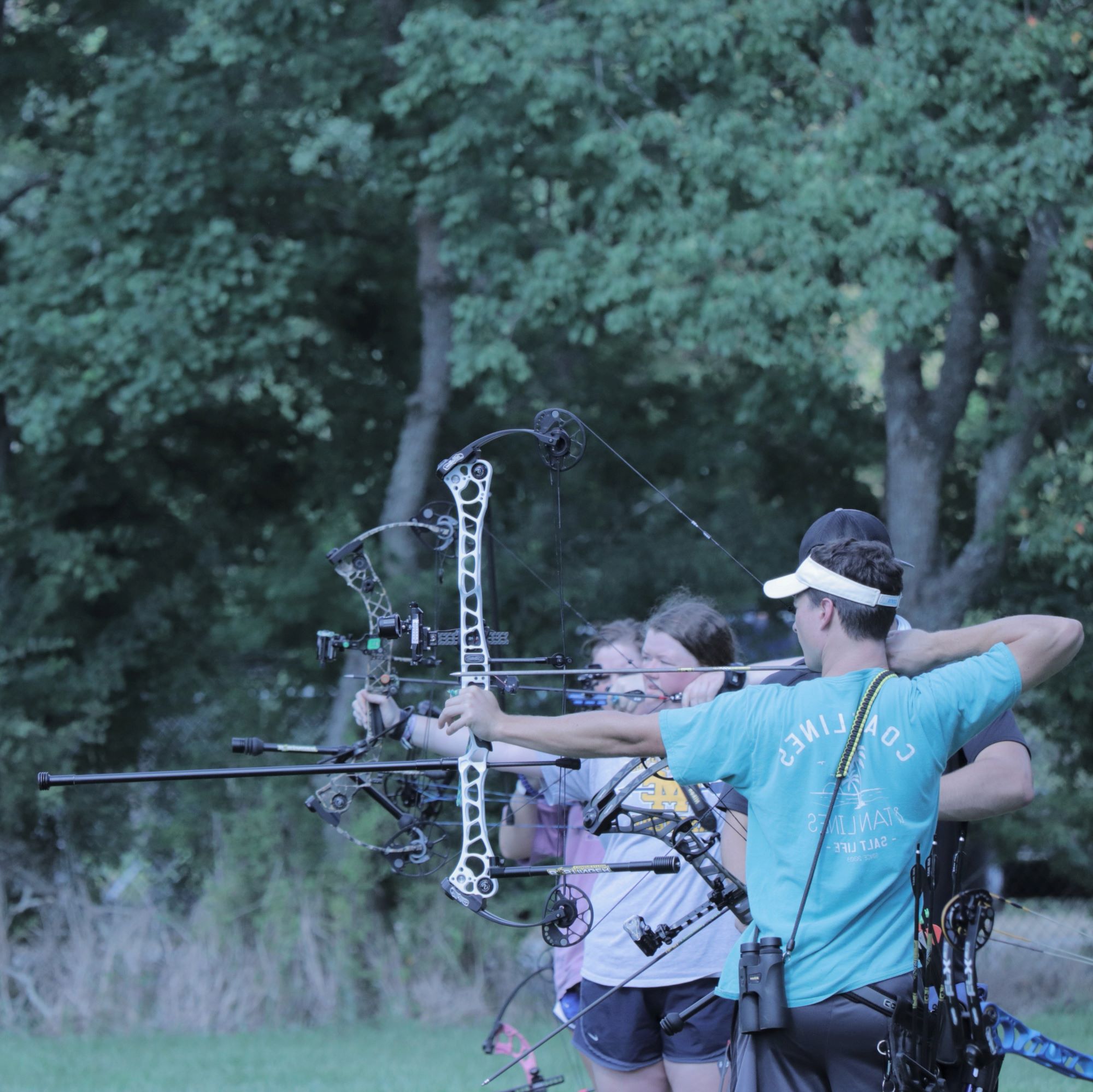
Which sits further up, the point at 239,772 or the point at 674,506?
the point at 674,506

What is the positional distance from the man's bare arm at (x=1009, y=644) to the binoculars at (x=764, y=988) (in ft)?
2.14

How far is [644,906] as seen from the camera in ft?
12.7

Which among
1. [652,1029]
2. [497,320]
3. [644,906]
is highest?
[497,320]

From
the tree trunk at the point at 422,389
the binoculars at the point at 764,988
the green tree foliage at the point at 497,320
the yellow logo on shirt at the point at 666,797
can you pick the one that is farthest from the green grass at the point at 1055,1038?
the tree trunk at the point at 422,389

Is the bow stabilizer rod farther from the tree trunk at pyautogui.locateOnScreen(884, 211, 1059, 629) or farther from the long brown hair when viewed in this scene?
the tree trunk at pyautogui.locateOnScreen(884, 211, 1059, 629)

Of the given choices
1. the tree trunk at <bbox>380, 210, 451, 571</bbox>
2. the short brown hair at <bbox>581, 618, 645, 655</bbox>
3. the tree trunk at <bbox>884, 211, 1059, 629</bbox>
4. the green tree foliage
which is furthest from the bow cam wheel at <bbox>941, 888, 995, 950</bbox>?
the tree trunk at <bbox>380, 210, 451, 571</bbox>

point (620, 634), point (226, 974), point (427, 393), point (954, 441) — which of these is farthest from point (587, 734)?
point (427, 393)

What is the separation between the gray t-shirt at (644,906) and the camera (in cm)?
379

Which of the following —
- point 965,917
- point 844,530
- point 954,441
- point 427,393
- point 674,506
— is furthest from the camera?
point 427,393

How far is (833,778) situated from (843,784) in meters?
0.02

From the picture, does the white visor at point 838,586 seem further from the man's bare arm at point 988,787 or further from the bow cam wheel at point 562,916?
the bow cam wheel at point 562,916

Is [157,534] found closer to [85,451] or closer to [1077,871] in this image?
[85,451]

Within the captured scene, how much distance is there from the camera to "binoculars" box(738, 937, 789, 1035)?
2.53 metres

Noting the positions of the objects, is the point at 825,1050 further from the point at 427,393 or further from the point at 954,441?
the point at 427,393
